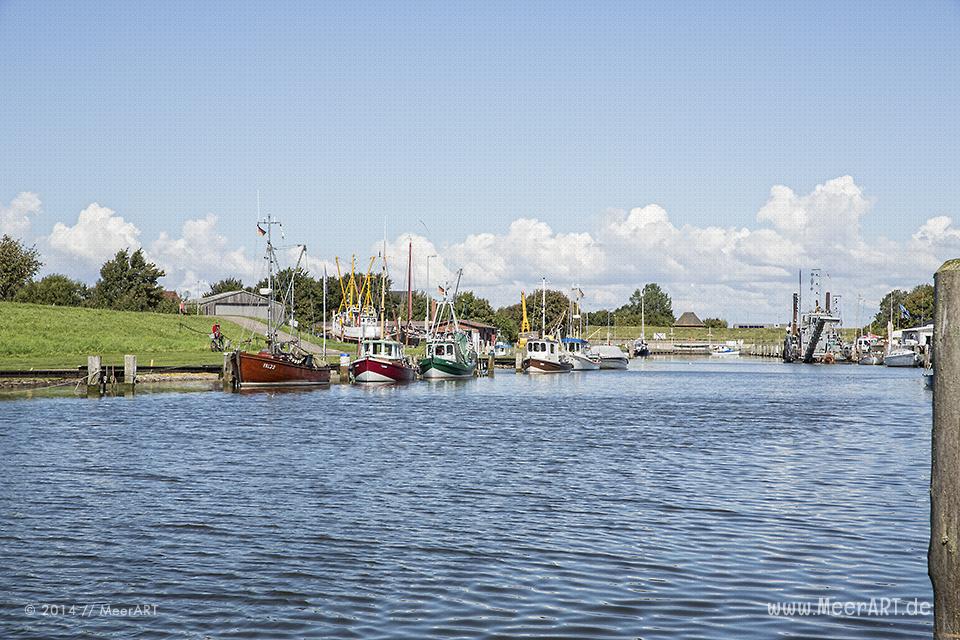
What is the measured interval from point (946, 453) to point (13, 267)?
128 meters

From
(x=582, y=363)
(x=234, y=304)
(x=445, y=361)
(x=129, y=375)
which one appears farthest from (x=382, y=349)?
(x=234, y=304)

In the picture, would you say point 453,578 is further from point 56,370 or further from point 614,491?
point 56,370

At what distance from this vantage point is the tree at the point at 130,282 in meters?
136

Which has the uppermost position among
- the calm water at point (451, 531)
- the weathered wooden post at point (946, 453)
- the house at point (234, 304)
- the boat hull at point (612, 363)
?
the house at point (234, 304)

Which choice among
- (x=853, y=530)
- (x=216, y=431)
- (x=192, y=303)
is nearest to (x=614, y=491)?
(x=853, y=530)

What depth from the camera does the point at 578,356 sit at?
12838 centimetres

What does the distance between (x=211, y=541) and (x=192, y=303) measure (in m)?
152

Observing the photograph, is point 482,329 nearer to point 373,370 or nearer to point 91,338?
point 91,338

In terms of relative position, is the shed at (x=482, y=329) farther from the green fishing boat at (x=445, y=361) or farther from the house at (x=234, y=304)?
the green fishing boat at (x=445, y=361)

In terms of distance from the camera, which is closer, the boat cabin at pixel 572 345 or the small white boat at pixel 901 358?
the boat cabin at pixel 572 345

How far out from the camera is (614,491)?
24.4 meters

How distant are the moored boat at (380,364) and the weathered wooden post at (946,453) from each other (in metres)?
67.0

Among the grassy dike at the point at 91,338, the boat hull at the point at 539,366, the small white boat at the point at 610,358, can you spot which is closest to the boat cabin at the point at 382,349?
the grassy dike at the point at 91,338

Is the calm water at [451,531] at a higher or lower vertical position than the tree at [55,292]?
lower
